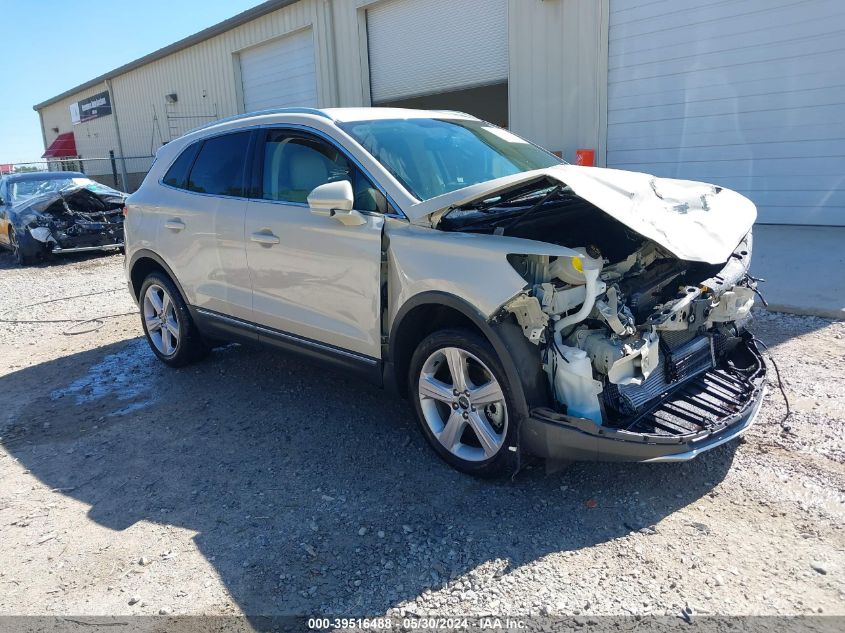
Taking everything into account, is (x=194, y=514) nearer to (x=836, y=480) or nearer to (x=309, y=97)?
(x=836, y=480)

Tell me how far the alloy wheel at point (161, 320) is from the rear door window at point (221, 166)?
105 cm

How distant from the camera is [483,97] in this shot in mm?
18000

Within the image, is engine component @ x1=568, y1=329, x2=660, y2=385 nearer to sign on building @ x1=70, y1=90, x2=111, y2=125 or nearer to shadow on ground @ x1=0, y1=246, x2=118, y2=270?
shadow on ground @ x1=0, y1=246, x2=118, y2=270

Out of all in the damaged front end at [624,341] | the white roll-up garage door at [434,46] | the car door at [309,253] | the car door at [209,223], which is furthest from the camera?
the white roll-up garage door at [434,46]

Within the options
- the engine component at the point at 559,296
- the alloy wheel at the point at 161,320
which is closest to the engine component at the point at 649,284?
the engine component at the point at 559,296

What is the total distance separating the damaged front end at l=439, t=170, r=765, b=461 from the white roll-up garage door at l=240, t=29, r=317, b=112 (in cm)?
1416

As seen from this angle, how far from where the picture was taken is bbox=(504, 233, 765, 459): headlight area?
2900 millimetres

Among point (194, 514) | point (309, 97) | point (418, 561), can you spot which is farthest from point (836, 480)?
point (309, 97)

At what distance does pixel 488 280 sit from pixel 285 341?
1.80 meters

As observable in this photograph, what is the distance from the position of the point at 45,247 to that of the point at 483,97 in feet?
38.5

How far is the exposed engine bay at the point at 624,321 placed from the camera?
293 cm

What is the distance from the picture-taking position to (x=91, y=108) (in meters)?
29.7

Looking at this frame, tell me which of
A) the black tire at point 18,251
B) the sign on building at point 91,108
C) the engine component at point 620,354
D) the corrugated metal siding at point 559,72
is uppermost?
the sign on building at point 91,108

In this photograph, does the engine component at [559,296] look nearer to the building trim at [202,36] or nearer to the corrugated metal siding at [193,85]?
the corrugated metal siding at [193,85]
